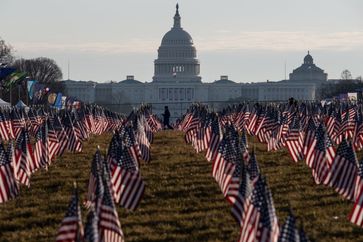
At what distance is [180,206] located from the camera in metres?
21.6

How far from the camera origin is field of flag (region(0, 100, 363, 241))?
48.4 ft

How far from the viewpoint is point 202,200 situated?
2241 centimetres

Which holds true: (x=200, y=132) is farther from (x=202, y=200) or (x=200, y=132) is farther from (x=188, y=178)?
(x=202, y=200)

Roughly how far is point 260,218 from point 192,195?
9.24 meters

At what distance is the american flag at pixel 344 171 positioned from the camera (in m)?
21.1

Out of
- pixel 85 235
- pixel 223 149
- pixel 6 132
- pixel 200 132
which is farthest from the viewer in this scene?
pixel 6 132

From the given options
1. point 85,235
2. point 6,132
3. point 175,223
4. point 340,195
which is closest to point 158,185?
point 340,195

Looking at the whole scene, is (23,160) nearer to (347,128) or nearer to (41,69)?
(347,128)

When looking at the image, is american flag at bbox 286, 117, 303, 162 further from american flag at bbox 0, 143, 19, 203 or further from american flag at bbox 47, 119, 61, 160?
american flag at bbox 0, 143, 19, 203

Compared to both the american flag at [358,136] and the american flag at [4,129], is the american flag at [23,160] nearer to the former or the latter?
the american flag at [358,136]

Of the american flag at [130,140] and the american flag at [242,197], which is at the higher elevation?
the american flag at [130,140]

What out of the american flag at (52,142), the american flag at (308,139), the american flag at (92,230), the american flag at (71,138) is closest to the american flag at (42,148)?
the american flag at (52,142)

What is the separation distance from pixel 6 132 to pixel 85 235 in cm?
2906

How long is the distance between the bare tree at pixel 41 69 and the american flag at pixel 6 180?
4006 inches
